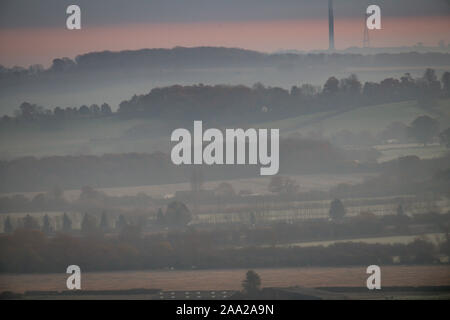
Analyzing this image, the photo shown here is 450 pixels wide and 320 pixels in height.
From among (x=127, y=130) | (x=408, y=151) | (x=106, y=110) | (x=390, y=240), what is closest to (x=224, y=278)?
(x=390, y=240)

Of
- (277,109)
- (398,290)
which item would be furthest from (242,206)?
(398,290)

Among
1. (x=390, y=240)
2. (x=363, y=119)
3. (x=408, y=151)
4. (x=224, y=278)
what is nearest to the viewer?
(x=224, y=278)

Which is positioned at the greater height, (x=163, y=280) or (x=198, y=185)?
(x=198, y=185)

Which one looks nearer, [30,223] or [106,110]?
[30,223]

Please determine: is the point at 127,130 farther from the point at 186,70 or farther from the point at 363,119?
the point at 363,119

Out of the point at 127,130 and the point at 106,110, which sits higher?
the point at 106,110

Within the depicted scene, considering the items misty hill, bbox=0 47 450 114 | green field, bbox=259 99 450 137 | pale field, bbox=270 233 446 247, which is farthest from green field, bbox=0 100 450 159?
pale field, bbox=270 233 446 247

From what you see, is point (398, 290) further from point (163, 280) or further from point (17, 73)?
point (17, 73)
